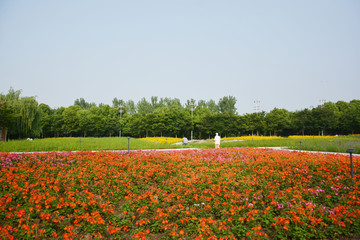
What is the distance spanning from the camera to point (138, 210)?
5.70 metres

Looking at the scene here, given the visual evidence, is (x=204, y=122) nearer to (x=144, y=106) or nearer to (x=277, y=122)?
(x=277, y=122)

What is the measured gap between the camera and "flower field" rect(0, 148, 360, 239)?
15.7 ft

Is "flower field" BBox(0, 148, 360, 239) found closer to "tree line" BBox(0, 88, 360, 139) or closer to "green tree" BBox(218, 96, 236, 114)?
"tree line" BBox(0, 88, 360, 139)

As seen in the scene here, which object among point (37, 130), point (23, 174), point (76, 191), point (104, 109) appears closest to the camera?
point (76, 191)

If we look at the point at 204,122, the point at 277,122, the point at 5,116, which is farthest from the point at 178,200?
the point at 277,122

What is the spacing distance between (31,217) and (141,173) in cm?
374

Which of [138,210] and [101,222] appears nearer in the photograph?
[101,222]

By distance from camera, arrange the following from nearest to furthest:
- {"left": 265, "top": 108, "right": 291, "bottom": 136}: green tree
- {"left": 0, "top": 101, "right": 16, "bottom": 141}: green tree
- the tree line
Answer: {"left": 0, "top": 101, "right": 16, "bottom": 141}: green tree → the tree line → {"left": 265, "top": 108, "right": 291, "bottom": 136}: green tree

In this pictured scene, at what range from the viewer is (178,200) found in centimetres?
637

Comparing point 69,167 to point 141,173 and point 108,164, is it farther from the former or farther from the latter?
point 141,173

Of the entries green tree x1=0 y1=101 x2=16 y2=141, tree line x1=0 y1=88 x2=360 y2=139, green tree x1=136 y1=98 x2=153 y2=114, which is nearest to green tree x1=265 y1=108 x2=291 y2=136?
tree line x1=0 y1=88 x2=360 y2=139

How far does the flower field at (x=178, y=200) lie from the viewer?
478 centimetres

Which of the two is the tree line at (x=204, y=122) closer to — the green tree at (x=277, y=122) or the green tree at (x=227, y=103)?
the green tree at (x=277, y=122)

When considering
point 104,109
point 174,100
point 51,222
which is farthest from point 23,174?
point 174,100
